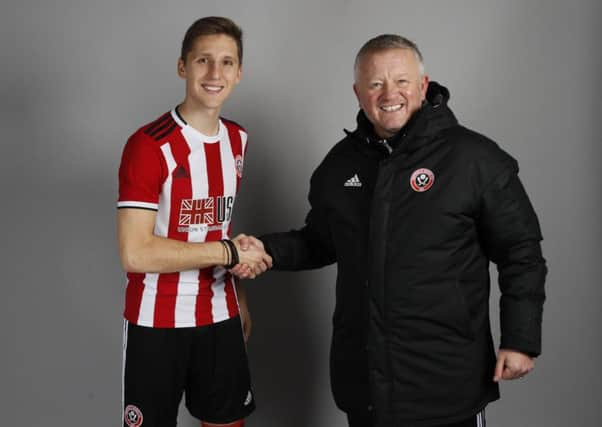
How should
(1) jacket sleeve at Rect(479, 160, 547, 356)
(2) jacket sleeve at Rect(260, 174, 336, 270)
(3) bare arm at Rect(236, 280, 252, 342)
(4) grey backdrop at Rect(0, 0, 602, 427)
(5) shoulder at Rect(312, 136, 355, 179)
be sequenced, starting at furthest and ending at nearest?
1. (4) grey backdrop at Rect(0, 0, 602, 427)
2. (3) bare arm at Rect(236, 280, 252, 342)
3. (2) jacket sleeve at Rect(260, 174, 336, 270)
4. (5) shoulder at Rect(312, 136, 355, 179)
5. (1) jacket sleeve at Rect(479, 160, 547, 356)

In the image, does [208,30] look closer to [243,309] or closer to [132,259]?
[132,259]

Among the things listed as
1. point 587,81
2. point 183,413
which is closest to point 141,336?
point 183,413

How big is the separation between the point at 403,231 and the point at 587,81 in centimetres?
119

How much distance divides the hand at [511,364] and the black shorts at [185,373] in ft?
2.56

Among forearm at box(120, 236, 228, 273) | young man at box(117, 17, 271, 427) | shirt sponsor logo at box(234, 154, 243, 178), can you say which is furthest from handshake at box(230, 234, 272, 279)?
shirt sponsor logo at box(234, 154, 243, 178)

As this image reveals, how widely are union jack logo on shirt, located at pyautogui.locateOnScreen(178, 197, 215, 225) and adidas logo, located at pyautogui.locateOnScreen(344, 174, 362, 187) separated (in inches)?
16.5

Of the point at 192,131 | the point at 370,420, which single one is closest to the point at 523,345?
the point at 370,420

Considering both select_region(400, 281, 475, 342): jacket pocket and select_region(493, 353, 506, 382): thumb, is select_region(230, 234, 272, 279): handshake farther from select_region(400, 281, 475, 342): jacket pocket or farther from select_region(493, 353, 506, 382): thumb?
select_region(493, 353, 506, 382): thumb

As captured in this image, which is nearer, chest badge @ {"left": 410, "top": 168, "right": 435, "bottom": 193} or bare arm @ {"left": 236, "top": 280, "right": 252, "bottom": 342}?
chest badge @ {"left": 410, "top": 168, "right": 435, "bottom": 193}

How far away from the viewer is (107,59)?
Answer: 98.7 inches

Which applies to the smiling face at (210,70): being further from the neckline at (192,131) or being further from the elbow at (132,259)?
the elbow at (132,259)

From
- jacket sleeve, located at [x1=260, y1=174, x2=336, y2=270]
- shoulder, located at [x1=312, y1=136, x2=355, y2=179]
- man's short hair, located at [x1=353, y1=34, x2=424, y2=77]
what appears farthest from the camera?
jacket sleeve, located at [x1=260, y1=174, x2=336, y2=270]

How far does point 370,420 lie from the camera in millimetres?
1868

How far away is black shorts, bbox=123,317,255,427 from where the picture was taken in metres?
2.01
